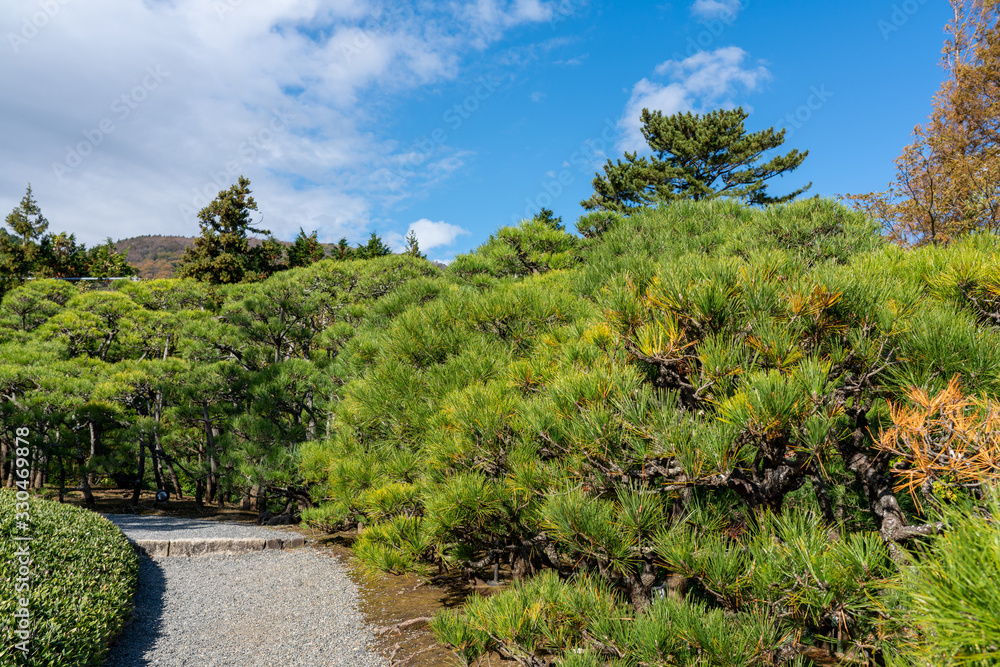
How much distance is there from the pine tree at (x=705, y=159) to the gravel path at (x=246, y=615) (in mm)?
14137

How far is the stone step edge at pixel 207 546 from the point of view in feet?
21.1

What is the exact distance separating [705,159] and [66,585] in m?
19.2

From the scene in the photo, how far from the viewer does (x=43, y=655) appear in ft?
9.12

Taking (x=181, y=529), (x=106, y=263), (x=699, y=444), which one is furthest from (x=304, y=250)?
(x=699, y=444)

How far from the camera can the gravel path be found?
149 inches

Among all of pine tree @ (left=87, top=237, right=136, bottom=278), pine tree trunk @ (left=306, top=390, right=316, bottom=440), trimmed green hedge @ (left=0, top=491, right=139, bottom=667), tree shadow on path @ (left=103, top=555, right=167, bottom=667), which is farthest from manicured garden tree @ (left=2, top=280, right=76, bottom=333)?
pine tree @ (left=87, top=237, right=136, bottom=278)

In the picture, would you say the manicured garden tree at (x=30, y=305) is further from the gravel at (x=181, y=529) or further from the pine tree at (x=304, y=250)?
the pine tree at (x=304, y=250)

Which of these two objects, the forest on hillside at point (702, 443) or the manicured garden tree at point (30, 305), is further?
the manicured garden tree at point (30, 305)

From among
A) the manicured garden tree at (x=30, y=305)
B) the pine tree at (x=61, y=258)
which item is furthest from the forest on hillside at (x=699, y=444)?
the pine tree at (x=61, y=258)

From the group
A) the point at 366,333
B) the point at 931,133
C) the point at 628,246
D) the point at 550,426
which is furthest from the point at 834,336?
the point at 931,133

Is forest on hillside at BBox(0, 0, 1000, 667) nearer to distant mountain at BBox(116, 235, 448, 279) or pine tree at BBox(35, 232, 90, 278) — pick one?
pine tree at BBox(35, 232, 90, 278)

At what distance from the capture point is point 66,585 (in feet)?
12.0

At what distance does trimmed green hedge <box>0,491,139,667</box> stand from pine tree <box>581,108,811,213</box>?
15.2m

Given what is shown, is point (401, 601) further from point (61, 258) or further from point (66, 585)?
point (61, 258)
